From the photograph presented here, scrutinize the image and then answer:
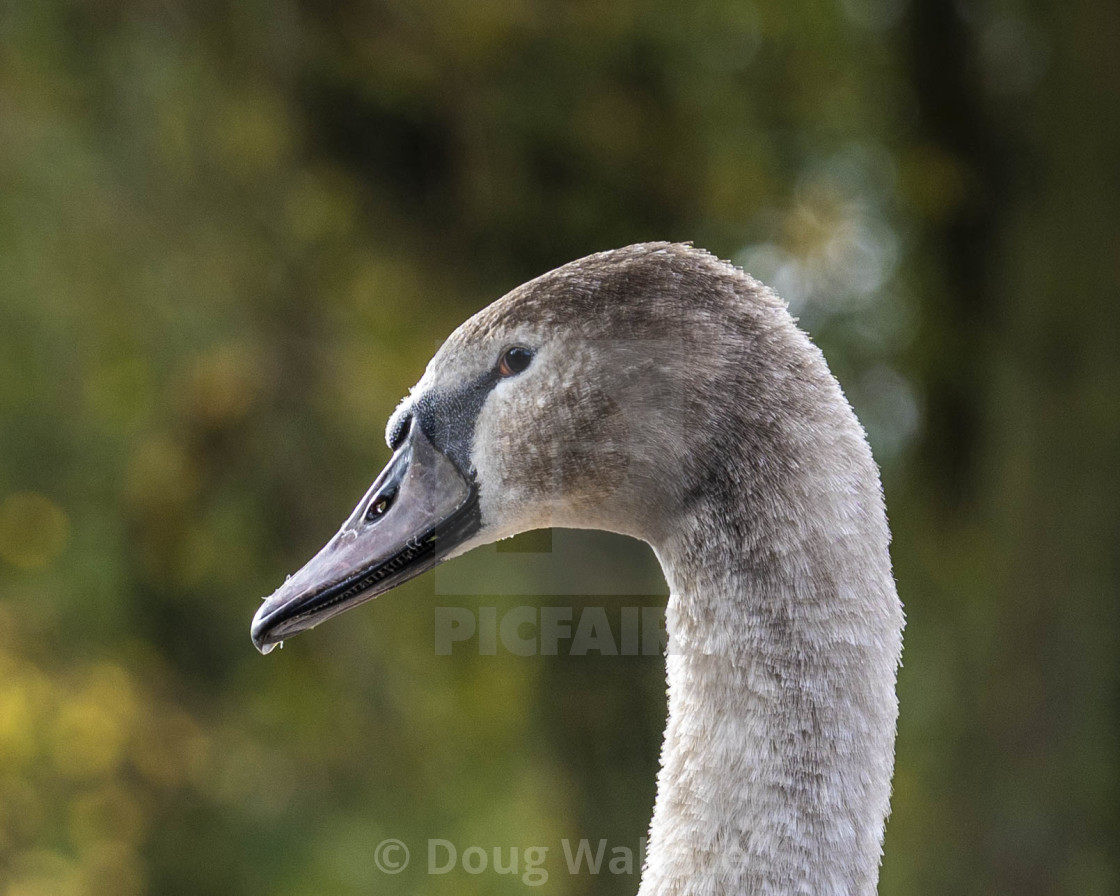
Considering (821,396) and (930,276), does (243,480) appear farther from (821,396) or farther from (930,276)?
(821,396)

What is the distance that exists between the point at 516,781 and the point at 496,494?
4981 millimetres

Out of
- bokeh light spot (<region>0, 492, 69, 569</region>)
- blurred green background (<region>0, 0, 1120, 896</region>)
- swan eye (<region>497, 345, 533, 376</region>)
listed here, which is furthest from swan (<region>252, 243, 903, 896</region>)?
bokeh light spot (<region>0, 492, 69, 569</region>)

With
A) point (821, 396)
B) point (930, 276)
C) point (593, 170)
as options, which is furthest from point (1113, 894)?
point (821, 396)

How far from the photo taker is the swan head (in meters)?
1.54

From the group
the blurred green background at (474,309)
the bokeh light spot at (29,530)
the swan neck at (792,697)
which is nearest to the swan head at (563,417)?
the swan neck at (792,697)

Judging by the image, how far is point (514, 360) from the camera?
1.61 meters

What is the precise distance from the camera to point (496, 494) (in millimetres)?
1653

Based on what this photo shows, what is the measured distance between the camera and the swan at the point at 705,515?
4.80 feet

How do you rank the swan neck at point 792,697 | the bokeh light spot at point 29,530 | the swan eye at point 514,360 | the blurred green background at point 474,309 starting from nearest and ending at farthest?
1. the swan neck at point 792,697
2. the swan eye at point 514,360
3. the blurred green background at point 474,309
4. the bokeh light spot at point 29,530

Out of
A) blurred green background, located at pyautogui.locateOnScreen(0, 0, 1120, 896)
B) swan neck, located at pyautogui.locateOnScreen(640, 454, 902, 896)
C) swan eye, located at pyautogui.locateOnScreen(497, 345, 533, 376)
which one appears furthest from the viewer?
blurred green background, located at pyautogui.locateOnScreen(0, 0, 1120, 896)

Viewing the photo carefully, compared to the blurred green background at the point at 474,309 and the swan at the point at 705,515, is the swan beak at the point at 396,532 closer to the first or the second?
the swan at the point at 705,515

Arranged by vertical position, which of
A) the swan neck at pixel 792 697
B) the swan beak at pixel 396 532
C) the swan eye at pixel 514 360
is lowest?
the swan neck at pixel 792 697

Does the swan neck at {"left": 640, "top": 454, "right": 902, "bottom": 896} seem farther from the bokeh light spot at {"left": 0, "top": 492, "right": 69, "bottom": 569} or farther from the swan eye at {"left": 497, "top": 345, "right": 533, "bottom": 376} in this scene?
the bokeh light spot at {"left": 0, "top": 492, "right": 69, "bottom": 569}

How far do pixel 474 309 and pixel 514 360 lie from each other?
131 inches
